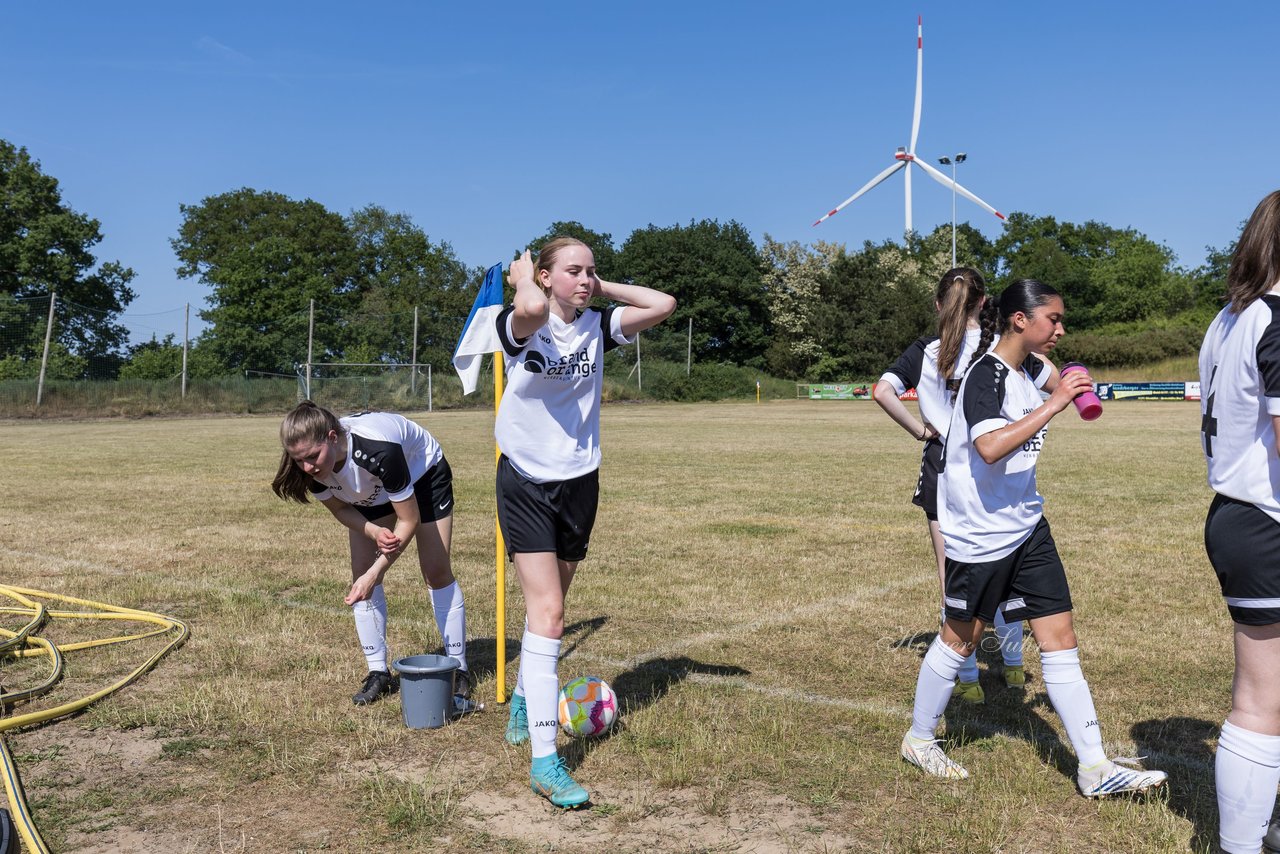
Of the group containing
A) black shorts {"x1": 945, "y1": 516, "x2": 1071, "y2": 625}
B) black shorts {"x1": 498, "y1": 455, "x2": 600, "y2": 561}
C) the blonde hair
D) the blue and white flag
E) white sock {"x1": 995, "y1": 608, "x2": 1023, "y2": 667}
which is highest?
the blonde hair

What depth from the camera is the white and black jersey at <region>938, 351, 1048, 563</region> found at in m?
3.95

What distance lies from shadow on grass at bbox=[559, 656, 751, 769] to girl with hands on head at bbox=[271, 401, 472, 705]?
2.67ft

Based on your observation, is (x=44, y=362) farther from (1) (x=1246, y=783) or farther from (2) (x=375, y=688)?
(1) (x=1246, y=783)

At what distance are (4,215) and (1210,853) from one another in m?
59.9

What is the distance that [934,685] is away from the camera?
4164mm

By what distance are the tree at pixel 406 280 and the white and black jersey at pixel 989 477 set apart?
53723 mm

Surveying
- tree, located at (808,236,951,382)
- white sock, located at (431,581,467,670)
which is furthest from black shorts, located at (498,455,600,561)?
tree, located at (808,236,951,382)

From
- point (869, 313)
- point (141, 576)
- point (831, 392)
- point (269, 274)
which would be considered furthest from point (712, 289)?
point (141, 576)

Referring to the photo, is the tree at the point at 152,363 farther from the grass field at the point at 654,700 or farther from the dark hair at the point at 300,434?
the dark hair at the point at 300,434

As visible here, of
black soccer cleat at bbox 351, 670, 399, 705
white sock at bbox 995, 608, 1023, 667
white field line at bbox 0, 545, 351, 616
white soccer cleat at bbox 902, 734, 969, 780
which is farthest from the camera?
white field line at bbox 0, 545, 351, 616

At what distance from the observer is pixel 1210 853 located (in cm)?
348

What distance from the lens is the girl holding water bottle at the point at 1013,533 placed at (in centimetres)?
391

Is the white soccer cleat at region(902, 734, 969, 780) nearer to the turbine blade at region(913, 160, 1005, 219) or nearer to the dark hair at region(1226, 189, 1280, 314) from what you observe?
the dark hair at region(1226, 189, 1280, 314)

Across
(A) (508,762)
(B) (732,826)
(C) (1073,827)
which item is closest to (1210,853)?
(C) (1073,827)
